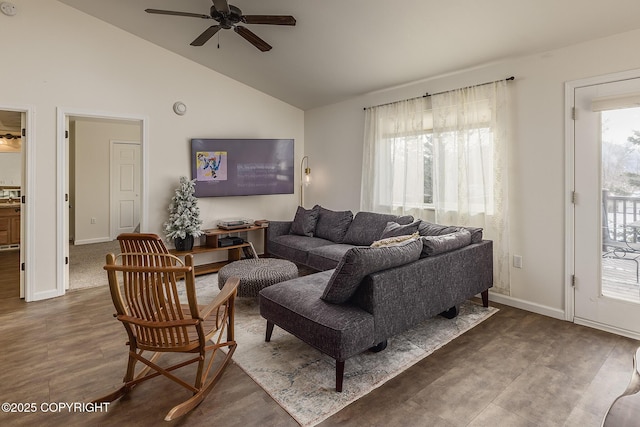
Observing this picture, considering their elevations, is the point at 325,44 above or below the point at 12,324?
above

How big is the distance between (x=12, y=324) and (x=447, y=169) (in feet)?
15.5

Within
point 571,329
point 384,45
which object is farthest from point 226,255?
point 571,329

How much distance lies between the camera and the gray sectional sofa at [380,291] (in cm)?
212

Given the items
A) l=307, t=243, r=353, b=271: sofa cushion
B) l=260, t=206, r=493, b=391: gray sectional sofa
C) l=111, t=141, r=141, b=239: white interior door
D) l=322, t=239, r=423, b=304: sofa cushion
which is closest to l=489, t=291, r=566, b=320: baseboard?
l=260, t=206, r=493, b=391: gray sectional sofa

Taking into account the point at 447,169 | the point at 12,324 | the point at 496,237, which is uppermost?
the point at 447,169

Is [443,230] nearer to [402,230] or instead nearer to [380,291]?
[402,230]

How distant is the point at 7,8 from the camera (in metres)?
3.48

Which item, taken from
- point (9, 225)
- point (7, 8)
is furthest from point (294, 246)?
point (9, 225)

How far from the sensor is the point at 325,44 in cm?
375

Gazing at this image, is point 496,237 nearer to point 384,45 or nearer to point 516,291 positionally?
point 516,291

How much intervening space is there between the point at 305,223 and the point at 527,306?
2.98 m

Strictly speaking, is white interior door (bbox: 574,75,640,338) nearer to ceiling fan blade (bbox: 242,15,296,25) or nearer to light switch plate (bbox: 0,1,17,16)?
ceiling fan blade (bbox: 242,15,296,25)

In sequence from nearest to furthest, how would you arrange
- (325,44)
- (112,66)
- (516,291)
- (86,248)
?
(516,291), (325,44), (112,66), (86,248)

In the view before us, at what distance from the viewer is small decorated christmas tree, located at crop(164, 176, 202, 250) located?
440 centimetres
